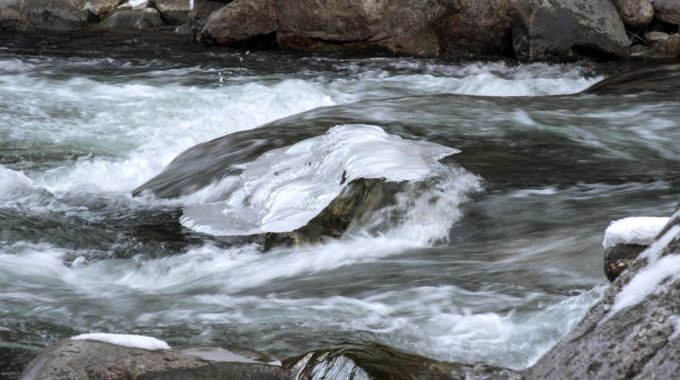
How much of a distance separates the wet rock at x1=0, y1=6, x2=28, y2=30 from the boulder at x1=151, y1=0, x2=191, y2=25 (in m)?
2.49

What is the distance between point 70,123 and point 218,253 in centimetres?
444

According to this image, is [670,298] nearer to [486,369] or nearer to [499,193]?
[486,369]

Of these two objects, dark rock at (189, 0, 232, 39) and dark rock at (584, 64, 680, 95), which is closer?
dark rock at (584, 64, 680, 95)

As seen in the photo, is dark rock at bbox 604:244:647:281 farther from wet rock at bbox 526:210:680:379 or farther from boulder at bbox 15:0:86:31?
boulder at bbox 15:0:86:31

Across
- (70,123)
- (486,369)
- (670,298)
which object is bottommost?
(70,123)

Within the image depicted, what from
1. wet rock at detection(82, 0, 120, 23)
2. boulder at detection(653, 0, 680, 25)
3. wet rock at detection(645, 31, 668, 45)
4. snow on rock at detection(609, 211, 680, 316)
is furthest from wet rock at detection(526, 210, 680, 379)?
wet rock at detection(82, 0, 120, 23)

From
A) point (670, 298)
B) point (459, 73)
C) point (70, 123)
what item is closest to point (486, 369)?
point (670, 298)

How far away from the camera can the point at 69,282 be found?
5.41 meters

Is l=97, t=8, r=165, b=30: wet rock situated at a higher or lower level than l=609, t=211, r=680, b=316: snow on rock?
lower

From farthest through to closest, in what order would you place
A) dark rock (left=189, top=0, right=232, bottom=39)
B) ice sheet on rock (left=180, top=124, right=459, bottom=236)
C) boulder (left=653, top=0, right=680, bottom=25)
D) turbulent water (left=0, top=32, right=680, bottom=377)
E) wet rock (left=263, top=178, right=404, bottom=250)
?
1. dark rock (left=189, top=0, right=232, bottom=39)
2. boulder (left=653, top=0, right=680, bottom=25)
3. ice sheet on rock (left=180, top=124, right=459, bottom=236)
4. wet rock (left=263, top=178, right=404, bottom=250)
5. turbulent water (left=0, top=32, right=680, bottom=377)

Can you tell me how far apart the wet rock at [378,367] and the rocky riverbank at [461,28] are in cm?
1059

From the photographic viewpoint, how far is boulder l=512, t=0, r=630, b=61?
42.9 ft

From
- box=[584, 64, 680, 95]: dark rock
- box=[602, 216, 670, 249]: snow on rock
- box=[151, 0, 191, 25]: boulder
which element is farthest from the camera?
box=[151, 0, 191, 25]: boulder

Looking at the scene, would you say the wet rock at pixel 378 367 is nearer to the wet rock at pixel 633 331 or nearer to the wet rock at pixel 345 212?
the wet rock at pixel 633 331
